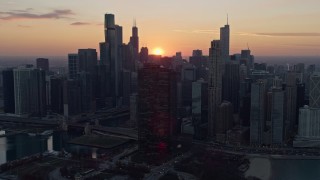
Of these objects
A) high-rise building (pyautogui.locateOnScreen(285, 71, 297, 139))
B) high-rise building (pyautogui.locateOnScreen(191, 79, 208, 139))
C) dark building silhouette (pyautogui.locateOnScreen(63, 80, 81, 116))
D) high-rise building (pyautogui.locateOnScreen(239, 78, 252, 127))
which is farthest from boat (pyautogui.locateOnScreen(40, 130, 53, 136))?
high-rise building (pyautogui.locateOnScreen(285, 71, 297, 139))

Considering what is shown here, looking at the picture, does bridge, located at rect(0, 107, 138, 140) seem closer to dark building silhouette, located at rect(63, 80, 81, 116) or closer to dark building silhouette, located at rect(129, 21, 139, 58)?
dark building silhouette, located at rect(63, 80, 81, 116)

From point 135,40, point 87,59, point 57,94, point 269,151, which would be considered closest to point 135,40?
point 135,40

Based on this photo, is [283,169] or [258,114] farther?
[258,114]

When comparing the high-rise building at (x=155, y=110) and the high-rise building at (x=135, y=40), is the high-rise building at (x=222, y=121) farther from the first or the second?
the high-rise building at (x=135, y=40)

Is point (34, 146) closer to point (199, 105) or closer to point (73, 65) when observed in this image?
point (199, 105)

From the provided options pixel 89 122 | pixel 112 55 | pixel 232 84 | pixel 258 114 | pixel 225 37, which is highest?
pixel 225 37

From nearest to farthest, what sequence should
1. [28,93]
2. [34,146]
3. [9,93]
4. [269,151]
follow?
1. [269,151]
2. [34,146]
3. [28,93]
4. [9,93]
